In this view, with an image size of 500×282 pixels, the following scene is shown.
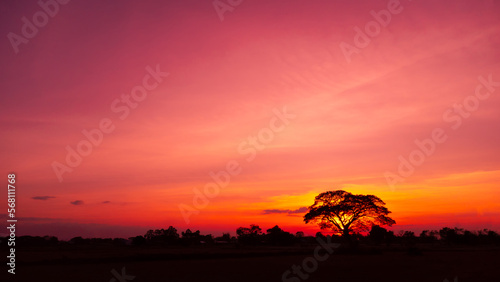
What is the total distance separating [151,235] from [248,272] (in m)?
138

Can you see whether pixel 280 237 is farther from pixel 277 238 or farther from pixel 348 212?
pixel 348 212

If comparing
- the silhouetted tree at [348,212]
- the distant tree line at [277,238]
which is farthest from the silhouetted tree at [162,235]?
the silhouetted tree at [348,212]

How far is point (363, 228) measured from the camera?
220ft

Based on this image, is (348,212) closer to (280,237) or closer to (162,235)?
(280,237)

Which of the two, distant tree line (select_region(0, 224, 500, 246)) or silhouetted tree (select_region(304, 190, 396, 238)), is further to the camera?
distant tree line (select_region(0, 224, 500, 246))

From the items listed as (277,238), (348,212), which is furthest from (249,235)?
(348,212)

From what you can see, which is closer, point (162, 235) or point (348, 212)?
point (348, 212)

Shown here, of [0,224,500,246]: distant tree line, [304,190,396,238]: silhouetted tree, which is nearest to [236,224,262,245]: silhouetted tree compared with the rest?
[0,224,500,246]: distant tree line

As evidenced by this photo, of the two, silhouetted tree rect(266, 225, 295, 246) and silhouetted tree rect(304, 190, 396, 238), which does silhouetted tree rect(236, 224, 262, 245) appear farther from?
silhouetted tree rect(304, 190, 396, 238)

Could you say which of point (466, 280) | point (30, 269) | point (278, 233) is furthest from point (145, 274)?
point (278, 233)

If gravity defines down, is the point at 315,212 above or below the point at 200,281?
above

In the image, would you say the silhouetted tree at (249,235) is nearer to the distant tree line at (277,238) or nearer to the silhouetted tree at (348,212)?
the distant tree line at (277,238)

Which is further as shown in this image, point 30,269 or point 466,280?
point 30,269

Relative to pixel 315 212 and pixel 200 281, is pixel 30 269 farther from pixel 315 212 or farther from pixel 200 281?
pixel 315 212
